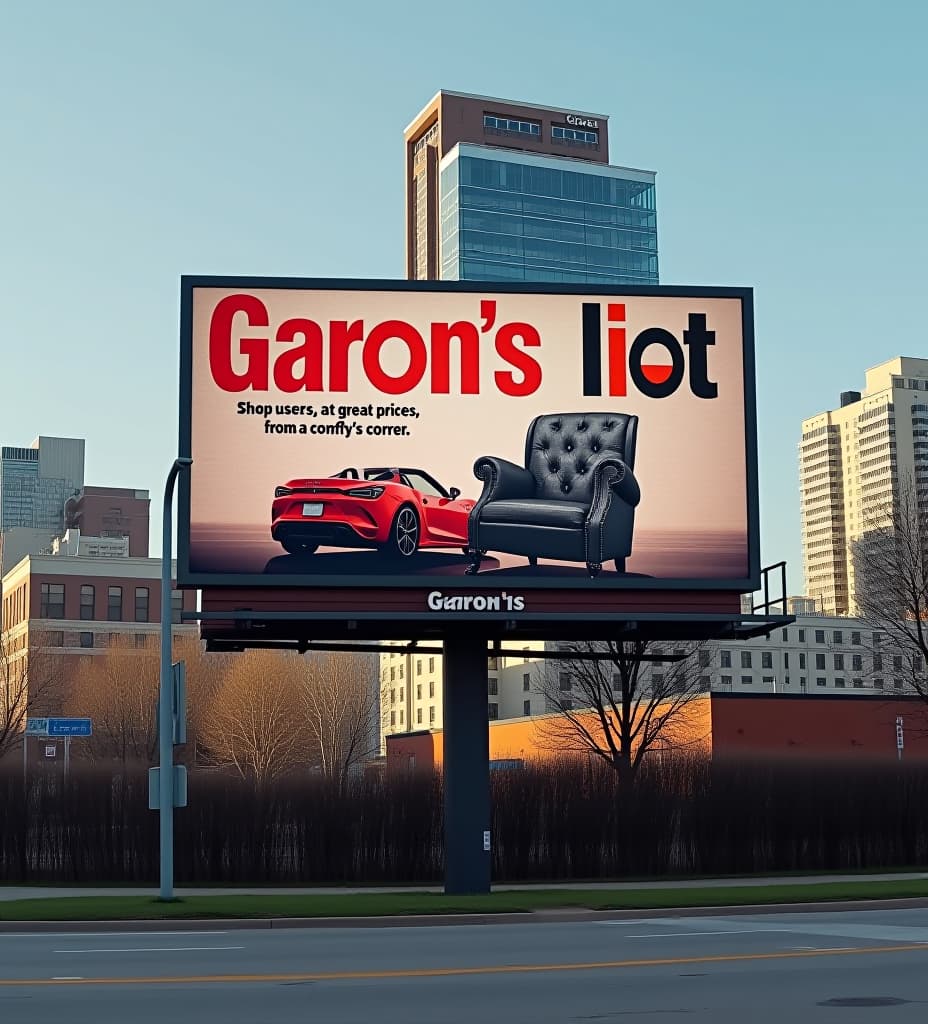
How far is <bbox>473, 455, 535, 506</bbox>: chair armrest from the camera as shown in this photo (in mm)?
28469

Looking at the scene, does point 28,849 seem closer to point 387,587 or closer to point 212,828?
point 212,828

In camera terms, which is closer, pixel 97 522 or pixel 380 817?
pixel 380 817

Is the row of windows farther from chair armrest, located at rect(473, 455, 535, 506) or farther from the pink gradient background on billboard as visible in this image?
chair armrest, located at rect(473, 455, 535, 506)

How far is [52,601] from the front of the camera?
11156 centimetres

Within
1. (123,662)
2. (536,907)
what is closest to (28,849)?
(536,907)

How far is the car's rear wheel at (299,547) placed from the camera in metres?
28.1

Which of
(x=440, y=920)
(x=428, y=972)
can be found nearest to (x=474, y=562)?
(x=440, y=920)

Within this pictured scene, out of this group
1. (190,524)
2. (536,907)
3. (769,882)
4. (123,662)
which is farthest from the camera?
(123,662)

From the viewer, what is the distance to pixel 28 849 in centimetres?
3728

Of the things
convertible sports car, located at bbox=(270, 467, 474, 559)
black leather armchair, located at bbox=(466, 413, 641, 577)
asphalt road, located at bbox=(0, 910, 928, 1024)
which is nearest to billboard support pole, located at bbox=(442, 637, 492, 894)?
black leather armchair, located at bbox=(466, 413, 641, 577)

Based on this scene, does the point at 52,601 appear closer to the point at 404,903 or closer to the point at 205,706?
the point at 205,706

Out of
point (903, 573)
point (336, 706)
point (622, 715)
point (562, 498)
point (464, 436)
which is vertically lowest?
point (622, 715)

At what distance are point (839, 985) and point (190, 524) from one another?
16576 mm

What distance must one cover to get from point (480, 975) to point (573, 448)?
14.8 m
